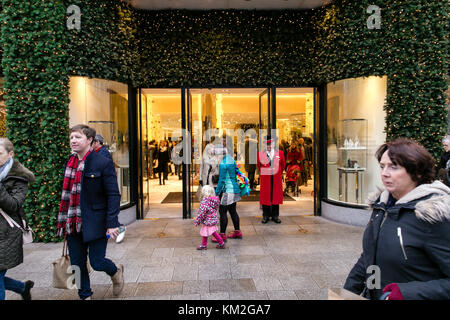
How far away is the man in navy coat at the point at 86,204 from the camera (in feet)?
10.6

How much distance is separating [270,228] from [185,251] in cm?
214

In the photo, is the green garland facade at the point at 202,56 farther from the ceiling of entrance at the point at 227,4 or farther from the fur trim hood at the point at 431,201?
the fur trim hood at the point at 431,201

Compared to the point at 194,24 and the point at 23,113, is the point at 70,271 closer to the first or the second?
the point at 23,113

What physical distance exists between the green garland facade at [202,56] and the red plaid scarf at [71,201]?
2.84m

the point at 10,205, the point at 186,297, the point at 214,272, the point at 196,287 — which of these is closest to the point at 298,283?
the point at 214,272

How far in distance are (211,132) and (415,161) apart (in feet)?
26.0

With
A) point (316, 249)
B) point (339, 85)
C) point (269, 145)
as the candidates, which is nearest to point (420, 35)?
point (339, 85)

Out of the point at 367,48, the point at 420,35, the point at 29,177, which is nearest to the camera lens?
the point at 29,177

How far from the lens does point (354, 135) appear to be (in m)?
7.32

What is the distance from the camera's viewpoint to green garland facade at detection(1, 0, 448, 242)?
5.73 m

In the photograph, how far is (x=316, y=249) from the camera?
5.50m

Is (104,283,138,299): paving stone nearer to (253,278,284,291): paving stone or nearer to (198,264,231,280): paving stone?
(198,264,231,280): paving stone
